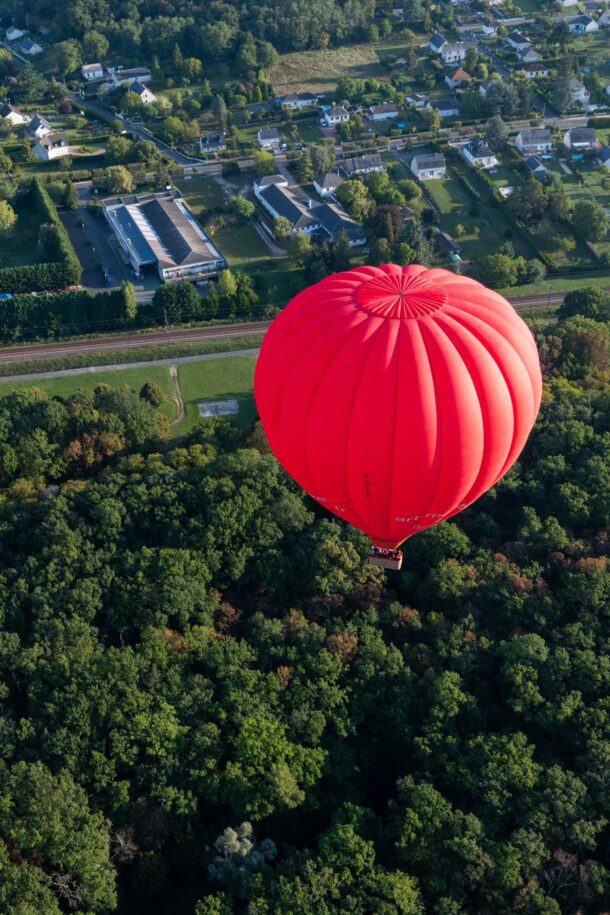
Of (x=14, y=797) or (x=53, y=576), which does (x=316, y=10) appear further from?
(x=14, y=797)

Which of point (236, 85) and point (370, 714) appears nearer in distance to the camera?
point (370, 714)

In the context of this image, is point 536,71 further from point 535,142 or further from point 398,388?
point 398,388

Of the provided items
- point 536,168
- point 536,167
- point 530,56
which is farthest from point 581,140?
point 530,56

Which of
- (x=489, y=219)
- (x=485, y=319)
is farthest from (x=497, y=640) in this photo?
(x=489, y=219)

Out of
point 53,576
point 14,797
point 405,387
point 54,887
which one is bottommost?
point 54,887

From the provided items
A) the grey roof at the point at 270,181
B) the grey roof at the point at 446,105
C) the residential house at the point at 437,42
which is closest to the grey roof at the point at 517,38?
the residential house at the point at 437,42

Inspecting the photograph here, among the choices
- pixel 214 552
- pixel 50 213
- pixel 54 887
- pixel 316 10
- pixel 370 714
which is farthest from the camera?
pixel 316 10

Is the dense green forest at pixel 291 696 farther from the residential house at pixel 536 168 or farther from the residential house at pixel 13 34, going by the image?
the residential house at pixel 13 34
